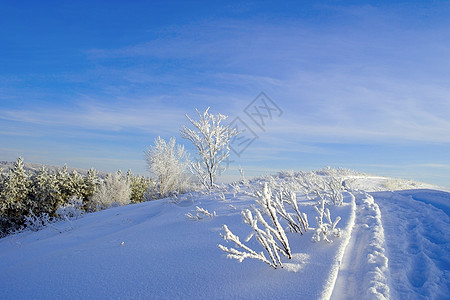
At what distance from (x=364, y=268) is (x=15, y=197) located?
101ft

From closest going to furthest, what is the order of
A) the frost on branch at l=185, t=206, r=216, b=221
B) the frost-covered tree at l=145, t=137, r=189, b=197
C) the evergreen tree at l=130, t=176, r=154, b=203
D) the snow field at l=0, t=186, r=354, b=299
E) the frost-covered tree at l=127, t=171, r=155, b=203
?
the snow field at l=0, t=186, r=354, b=299
the frost on branch at l=185, t=206, r=216, b=221
the frost-covered tree at l=145, t=137, r=189, b=197
the frost-covered tree at l=127, t=171, r=155, b=203
the evergreen tree at l=130, t=176, r=154, b=203

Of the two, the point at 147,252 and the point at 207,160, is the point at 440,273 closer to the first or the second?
the point at 147,252

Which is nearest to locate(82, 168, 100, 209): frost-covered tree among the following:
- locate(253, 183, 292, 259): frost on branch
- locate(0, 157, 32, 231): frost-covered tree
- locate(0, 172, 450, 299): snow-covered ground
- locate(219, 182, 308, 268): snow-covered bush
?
locate(0, 157, 32, 231): frost-covered tree

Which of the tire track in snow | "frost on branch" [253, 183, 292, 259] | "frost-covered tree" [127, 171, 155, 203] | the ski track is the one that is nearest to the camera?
the tire track in snow

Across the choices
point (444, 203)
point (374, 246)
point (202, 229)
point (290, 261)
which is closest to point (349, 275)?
point (290, 261)

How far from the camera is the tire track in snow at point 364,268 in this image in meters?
2.40

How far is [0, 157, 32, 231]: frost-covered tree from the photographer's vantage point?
79.7 feet

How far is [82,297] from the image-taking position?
246 centimetres

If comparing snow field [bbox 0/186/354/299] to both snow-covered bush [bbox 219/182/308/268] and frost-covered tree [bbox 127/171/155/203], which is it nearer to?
snow-covered bush [bbox 219/182/308/268]

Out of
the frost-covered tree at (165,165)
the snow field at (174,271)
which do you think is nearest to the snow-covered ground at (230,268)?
the snow field at (174,271)

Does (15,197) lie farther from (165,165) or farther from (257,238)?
(257,238)

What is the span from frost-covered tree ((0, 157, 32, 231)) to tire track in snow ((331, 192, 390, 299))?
2926cm

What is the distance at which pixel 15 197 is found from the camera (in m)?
25.2

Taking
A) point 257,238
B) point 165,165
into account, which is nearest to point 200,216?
point 257,238
